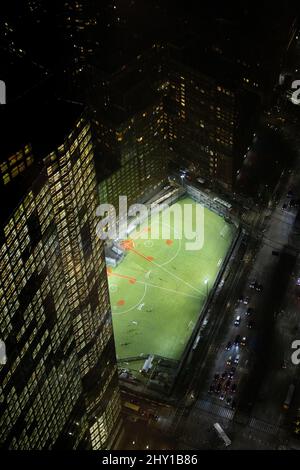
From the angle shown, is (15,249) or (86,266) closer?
(15,249)

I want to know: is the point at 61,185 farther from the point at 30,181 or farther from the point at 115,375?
the point at 115,375

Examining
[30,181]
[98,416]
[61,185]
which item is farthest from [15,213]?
[98,416]

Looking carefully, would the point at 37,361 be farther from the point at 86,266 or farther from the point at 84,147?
the point at 84,147

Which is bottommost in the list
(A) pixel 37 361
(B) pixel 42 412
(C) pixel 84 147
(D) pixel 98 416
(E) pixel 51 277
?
(D) pixel 98 416

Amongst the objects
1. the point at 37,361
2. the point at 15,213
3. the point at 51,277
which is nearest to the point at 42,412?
the point at 37,361

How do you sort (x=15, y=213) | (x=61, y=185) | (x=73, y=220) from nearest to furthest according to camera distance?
(x=15, y=213), (x=61, y=185), (x=73, y=220)

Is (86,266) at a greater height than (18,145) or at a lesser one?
lesser

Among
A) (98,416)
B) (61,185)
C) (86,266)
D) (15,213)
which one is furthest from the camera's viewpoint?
(98,416)
